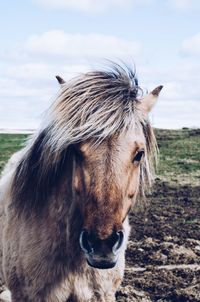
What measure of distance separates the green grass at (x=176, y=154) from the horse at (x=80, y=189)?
24.2ft

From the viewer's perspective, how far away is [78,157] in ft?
14.2

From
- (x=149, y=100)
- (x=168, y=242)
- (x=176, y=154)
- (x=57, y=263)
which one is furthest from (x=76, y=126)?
(x=176, y=154)

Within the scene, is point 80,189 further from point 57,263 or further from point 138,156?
point 57,263

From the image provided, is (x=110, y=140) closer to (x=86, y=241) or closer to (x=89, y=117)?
(x=89, y=117)

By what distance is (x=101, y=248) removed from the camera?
4.04m

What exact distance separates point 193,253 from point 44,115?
4.21 m

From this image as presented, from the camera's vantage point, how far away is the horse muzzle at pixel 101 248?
4.03m

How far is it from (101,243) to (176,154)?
14.0 meters

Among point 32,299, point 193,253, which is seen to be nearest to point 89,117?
point 32,299

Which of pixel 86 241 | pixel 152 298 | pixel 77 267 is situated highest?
pixel 86 241

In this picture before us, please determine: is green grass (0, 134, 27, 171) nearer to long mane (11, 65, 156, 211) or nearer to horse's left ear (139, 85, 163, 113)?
long mane (11, 65, 156, 211)

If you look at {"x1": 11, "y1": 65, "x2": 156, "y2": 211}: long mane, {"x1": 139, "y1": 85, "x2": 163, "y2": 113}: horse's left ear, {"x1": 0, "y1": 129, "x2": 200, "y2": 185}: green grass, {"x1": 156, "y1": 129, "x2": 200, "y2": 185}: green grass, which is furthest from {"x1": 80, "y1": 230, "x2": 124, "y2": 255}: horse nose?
{"x1": 156, "y1": 129, "x2": 200, "y2": 185}: green grass

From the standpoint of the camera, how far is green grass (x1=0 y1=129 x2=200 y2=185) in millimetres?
15305

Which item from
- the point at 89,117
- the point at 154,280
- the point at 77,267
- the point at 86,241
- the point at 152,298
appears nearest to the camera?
the point at 86,241
